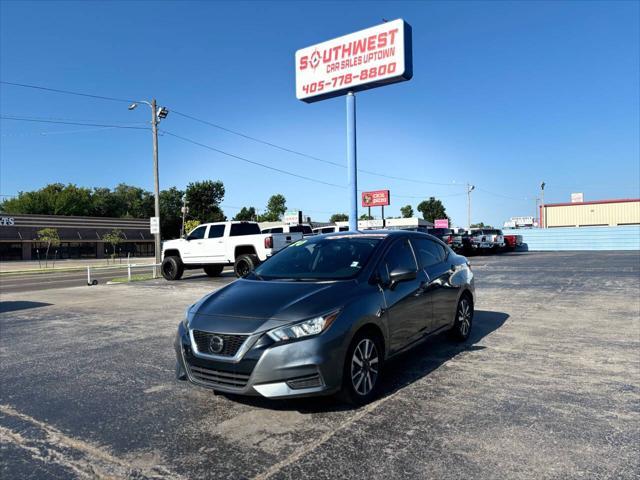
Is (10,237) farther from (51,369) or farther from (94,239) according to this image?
(51,369)

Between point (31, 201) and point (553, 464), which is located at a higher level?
point (31, 201)

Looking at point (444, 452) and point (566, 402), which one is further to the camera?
point (566, 402)

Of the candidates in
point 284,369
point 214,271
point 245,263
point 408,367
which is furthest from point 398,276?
point 214,271

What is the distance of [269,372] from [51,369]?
138 inches

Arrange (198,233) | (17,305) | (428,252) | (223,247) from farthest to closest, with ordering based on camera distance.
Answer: (198,233), (223,247), (17,305), (428,252)

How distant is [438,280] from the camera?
5688 mm

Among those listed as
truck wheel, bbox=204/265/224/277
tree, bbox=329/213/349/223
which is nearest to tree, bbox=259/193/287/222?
tree, bbox=329/213/349/223

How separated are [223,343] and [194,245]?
14.1 metres

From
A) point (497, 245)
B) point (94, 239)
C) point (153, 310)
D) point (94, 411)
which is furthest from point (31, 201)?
point (94, 411)

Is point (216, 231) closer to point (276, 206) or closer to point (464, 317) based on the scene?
point (464, 317)

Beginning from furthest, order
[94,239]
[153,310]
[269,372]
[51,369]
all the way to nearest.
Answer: [94,239] → [153,310] → [51,369] → [269,372]

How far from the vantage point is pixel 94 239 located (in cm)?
6084

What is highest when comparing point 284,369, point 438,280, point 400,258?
point 400,258

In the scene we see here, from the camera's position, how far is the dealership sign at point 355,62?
16281mm
